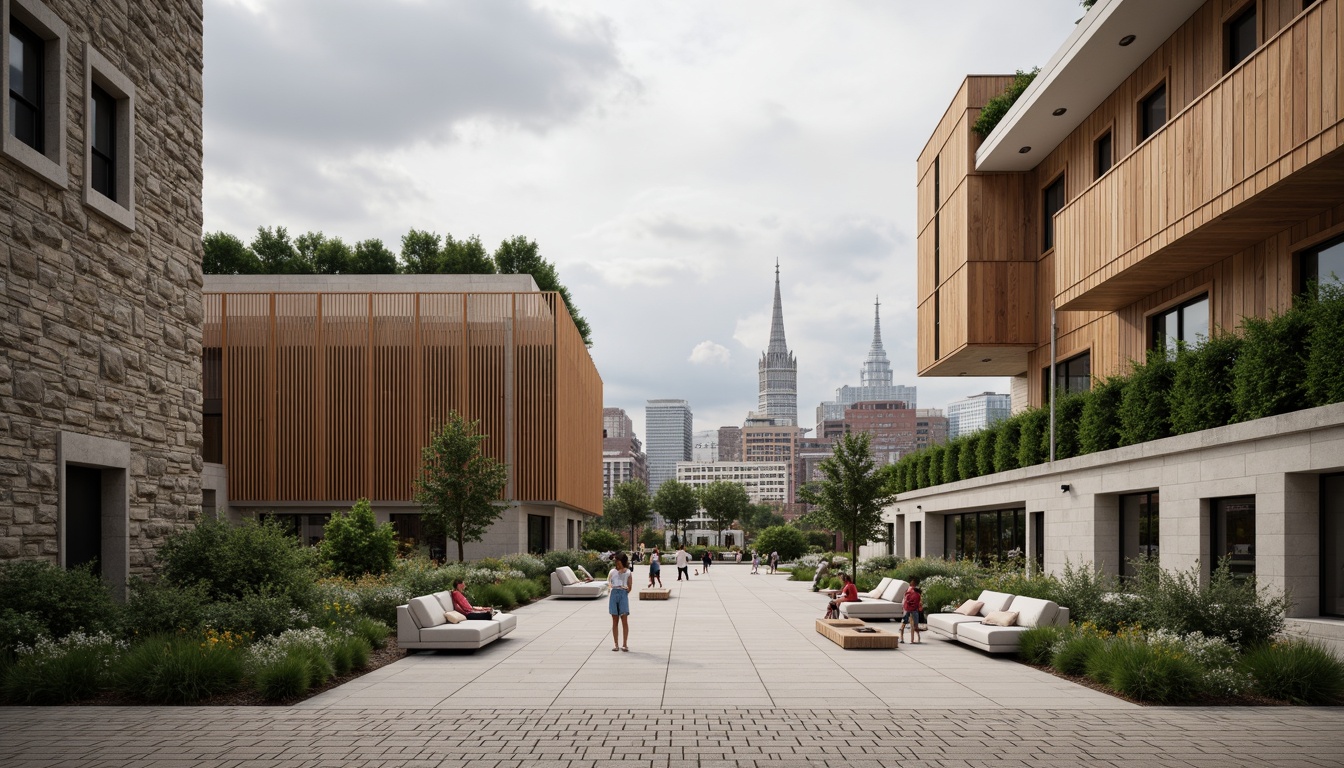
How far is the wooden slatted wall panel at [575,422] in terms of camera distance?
38.9 m

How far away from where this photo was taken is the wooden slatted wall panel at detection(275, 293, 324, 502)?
37688 millimetres

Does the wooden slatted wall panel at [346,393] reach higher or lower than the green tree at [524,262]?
lower

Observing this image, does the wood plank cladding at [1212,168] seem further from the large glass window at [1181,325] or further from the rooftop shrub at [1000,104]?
the rooftop shrub at [1000,104]

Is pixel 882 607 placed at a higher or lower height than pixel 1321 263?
lower

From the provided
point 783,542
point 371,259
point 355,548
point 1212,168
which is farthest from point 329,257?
point 1212,168

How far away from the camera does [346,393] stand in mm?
37938

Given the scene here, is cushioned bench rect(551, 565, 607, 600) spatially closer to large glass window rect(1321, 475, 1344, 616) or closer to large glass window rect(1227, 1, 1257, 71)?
large glass window rect(1321, 475, 1344, 616)

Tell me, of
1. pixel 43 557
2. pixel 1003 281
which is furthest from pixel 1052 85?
pixel 43 557

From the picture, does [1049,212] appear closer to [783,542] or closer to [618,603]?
[618,603]

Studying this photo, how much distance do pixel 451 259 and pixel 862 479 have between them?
37.2 m

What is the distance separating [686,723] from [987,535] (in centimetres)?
2175

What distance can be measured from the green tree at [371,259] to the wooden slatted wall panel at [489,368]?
82.3 feet

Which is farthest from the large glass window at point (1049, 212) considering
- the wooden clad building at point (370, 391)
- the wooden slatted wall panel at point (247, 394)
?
the wooden slatted wall panel at point (247, 394)

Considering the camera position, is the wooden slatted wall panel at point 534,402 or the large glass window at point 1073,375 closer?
the large glass window at point 1073,375
